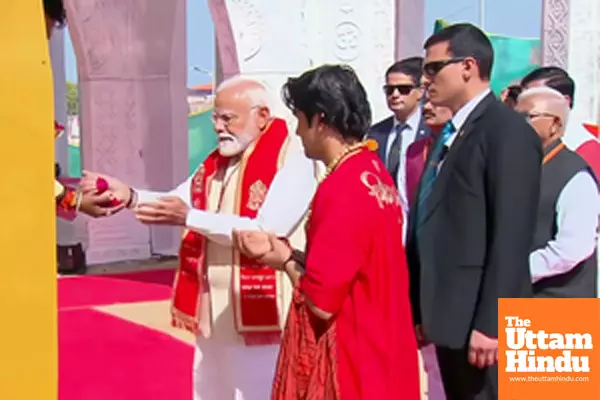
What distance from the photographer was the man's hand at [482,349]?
83.7 inches

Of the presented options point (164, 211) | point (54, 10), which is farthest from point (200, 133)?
point (54, 10)

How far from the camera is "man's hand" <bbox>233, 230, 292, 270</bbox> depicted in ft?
6.84

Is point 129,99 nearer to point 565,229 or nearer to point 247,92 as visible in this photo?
point 247,92

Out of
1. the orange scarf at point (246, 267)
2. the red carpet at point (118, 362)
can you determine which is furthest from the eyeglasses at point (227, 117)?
the red carpet at point (118, 362)

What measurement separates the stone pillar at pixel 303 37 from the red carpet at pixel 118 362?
5.38 feet

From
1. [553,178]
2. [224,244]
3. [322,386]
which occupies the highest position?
[553,178]

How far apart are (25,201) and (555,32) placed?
445cm

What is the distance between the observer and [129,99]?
7.99 metres

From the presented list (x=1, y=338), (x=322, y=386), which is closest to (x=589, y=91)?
(x=322, y=386)

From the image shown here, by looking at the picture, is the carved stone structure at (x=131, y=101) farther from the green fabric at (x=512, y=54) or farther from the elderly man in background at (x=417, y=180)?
the green fabric at (x=512, y=54)

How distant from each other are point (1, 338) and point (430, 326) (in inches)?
48.6

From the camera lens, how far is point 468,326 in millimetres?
2184

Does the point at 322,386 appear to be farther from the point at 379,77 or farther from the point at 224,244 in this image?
the point at 379,77

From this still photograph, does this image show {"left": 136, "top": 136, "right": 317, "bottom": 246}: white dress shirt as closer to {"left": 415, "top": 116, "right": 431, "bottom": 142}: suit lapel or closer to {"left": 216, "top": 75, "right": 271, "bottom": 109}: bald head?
{"left": 216, "top": 75, "right": 271, "bottom": 109}: bald head
